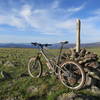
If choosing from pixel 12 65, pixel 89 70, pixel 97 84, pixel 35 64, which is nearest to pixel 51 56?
pixel 35 64

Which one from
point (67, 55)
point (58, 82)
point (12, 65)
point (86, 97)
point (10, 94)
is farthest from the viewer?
point (12, 65)

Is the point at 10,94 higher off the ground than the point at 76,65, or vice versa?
the point at 76,65

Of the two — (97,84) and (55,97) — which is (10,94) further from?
(97,84)

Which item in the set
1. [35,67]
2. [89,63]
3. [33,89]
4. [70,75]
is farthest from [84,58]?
[33,89]

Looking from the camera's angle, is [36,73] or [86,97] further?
[36,73]

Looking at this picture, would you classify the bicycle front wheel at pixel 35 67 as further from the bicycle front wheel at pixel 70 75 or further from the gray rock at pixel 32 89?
the bicycle front wheel at pixel 70 75

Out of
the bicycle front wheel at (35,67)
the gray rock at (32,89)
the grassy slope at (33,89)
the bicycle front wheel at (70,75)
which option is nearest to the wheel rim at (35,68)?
the bicycle front wheel at (35,67)

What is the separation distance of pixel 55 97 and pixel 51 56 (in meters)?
3.02

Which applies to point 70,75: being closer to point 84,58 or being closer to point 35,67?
point 84,58

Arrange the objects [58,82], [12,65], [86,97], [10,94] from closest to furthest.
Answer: [86,97], [10,94], [58,82], [12,65]

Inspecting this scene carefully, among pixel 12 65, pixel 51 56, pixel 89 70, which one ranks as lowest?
pixel 12 65

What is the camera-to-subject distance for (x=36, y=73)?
44.0 feet

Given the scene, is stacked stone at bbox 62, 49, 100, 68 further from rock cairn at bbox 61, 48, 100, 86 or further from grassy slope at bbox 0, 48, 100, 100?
grassy slope at bbox 0, 48, 100, 100

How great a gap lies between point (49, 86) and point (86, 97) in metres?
2.68
